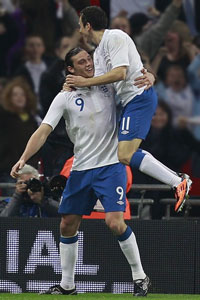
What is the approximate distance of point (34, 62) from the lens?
37.1ft

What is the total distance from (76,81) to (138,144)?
80cm

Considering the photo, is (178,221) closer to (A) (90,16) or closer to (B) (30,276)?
(B) (30,276)

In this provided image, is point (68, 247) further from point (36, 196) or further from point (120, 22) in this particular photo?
point (120, 22)

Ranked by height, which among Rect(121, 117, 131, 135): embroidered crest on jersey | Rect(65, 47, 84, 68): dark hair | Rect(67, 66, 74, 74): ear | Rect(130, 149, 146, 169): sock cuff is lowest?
Rect(130, 149, 146, 169): sock cuff

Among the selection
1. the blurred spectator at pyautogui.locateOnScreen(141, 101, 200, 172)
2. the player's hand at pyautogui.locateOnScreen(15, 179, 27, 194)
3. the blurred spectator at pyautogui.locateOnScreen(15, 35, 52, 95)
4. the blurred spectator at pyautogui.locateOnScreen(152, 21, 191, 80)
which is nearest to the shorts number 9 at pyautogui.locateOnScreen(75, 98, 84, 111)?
the player's hand at pyautogui.locateOnScreen(15, 179, 27, 194)

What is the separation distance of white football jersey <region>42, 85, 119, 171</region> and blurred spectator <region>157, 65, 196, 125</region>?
312cm

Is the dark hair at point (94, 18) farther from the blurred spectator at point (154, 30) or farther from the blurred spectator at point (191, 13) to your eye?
the blurred spectator at point (191, 13)

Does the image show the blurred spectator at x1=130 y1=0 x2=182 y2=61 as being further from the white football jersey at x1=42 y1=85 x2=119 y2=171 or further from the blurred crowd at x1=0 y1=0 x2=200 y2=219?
the white football jersey at x1=42 y1=85 x2=119 y2=171

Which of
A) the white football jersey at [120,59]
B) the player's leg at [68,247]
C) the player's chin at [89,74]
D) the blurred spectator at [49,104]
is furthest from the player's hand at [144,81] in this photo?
the blurred spectator at [49,104]

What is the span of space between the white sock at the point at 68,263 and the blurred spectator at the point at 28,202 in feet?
3.86

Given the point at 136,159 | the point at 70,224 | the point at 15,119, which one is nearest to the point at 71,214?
the point at 70,224

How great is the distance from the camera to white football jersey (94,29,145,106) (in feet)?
25.2

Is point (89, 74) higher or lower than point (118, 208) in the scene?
higher

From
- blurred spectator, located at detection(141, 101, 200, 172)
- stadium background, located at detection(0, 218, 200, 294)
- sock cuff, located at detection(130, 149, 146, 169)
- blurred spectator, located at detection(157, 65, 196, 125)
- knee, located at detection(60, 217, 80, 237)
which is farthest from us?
blurred spectator, located at detection(157, 65, 196, 125)
